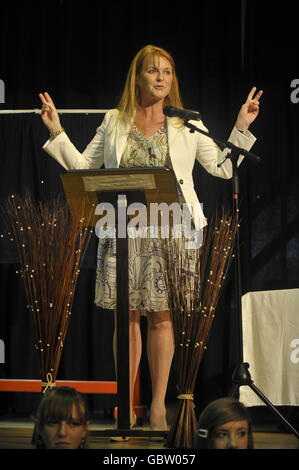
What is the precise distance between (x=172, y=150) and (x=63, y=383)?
1589 millimetres

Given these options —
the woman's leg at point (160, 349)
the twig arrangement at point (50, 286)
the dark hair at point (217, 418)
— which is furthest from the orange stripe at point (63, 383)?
the dark hair at point (217, 418)

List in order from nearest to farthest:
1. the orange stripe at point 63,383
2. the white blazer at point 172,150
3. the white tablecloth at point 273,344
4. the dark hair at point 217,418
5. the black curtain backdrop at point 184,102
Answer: the dark hair at point 217,418 → the white blazer at point 172,150 → the white tablecloth at point 273,344 → the orange stripe at point 63,383 → the black curtain backdrop at point 184,102

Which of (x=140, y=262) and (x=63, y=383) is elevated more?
(x=140, y=262)

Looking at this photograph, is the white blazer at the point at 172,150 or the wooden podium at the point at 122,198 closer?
the wooden podium at the point at 122,198

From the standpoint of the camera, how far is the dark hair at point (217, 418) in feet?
5.33

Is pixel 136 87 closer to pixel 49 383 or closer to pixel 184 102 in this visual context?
pixel 184 102

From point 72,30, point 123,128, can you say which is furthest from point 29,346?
point 72,30

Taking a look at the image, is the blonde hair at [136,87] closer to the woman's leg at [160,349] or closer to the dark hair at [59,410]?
the woman's leg at [160,349]

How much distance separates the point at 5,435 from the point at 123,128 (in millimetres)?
1605

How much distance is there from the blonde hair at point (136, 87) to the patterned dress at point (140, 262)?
0.11m

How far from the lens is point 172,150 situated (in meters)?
3.06

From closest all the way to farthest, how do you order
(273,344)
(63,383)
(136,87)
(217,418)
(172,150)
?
(217,418) < (172,150) < (136,87) < (273,344) < (63,383)

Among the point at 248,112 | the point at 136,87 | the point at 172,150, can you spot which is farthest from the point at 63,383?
the point at 248,112

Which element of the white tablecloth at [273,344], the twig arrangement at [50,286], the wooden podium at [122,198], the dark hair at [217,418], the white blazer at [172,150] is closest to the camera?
the dark hair at [217,418]
